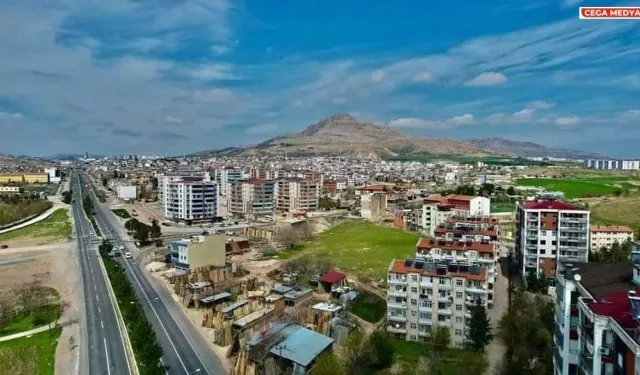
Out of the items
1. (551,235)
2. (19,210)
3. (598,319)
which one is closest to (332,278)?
(551,235)

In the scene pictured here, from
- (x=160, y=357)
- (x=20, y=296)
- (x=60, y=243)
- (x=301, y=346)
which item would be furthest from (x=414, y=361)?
(x=60, y=243)

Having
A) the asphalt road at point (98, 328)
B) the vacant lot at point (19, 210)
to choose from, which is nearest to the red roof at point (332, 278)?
the asphalt road at point (98, 328)

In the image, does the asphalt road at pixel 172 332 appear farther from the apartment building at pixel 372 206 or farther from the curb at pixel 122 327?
the apartment building at pixel 372 206

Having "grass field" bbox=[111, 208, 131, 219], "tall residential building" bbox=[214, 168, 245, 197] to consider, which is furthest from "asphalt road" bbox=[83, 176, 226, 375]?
"tall residential building" bbox=[214, 168, 245, 197]

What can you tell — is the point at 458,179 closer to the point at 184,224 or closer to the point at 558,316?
the point at 184,224

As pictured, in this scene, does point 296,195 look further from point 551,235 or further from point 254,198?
point 551,235
